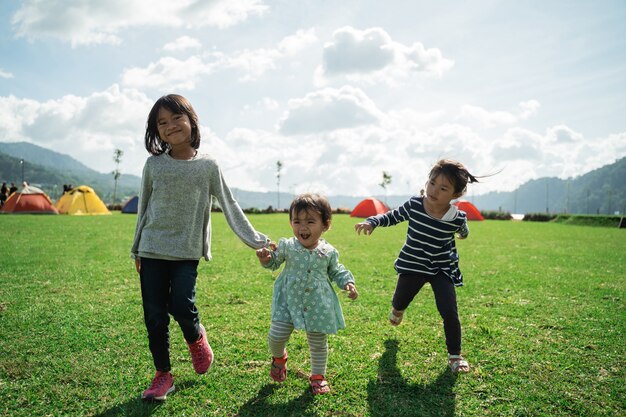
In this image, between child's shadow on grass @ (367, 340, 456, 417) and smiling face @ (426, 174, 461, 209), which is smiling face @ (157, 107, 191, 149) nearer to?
smiling face @ (426, 174, 461, 209)

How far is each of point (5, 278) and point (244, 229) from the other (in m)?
5.65

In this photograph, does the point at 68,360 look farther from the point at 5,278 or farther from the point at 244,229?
the point at 5,278

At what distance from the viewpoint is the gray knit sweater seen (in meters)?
3.26

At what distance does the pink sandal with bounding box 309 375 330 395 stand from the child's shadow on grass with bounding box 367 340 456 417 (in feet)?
1.05

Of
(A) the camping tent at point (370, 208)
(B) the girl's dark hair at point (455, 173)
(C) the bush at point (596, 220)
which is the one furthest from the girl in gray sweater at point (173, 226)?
(C) the bush at point (596, 220)

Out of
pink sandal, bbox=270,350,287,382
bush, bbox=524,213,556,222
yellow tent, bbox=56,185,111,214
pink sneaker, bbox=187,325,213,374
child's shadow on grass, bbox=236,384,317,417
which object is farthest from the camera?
bush, bbox=524,213,556,222

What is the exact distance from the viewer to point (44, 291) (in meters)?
6.02

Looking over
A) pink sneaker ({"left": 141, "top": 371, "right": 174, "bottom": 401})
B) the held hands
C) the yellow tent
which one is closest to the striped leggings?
the held hands

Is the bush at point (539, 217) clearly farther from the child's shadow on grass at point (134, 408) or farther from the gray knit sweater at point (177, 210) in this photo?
the child's shadow on grass at point (134, 408)

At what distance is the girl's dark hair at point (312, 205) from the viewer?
10.6 ft

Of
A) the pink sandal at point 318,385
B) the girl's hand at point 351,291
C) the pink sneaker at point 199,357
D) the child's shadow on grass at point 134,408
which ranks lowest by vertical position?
the child's shadow on grass at point 134,408

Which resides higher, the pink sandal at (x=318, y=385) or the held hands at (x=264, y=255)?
the held hands at (x=264, y=255)

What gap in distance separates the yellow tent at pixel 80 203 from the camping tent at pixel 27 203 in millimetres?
1362

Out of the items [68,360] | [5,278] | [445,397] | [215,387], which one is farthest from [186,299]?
[5,278]
